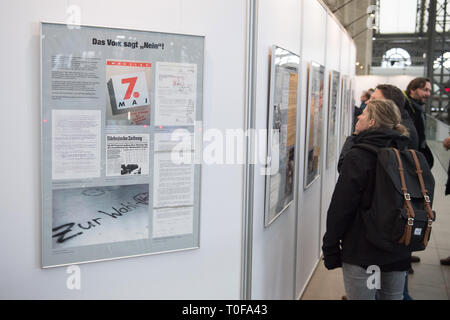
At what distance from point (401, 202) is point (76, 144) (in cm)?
152

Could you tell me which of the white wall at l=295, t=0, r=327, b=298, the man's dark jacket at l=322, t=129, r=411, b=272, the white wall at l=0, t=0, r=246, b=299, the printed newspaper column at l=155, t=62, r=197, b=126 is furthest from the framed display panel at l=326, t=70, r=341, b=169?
the printed newspaper column at l=155, t=62, r=197, b=126

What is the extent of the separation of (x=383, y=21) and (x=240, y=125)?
2048mm

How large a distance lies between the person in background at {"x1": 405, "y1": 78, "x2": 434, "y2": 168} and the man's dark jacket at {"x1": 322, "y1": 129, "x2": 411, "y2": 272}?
162 cm

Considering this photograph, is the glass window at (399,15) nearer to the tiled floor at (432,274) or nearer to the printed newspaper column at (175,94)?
the tiled floor at (432,274)

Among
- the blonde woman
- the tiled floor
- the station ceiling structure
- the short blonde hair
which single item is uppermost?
the station ceiling structure

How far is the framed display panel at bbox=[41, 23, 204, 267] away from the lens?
66.1 inches

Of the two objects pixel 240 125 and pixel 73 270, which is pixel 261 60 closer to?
pixel 240 125

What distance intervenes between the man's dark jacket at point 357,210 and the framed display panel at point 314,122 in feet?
4.40

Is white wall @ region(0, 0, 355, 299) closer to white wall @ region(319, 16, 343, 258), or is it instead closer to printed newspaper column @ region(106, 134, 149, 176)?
printed newspaper column @ region(106, 134, 149, 176)

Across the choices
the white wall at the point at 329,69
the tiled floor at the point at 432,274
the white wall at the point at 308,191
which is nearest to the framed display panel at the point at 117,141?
the white wall at the point at 308,191

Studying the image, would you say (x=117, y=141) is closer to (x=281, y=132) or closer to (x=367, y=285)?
(x=281, y=132)

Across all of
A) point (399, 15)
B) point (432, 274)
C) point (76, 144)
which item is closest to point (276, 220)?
point (76, 144)

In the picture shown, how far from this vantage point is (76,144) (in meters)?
1.73
